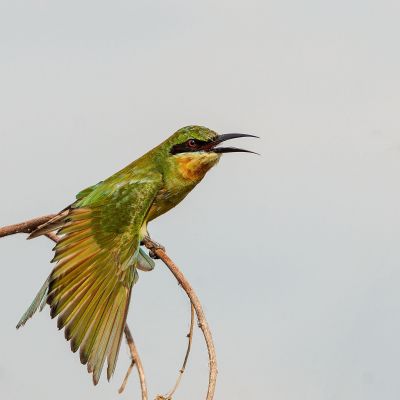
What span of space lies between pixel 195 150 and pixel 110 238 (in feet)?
3.07

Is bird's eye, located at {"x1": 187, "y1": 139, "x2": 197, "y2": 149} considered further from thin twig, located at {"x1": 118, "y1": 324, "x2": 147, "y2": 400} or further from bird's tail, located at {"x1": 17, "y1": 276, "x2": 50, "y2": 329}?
thin twig, located at {"x1": 118, "y1": 324, "x2": 147, "y2": 400}

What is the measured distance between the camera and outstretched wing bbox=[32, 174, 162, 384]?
3867mm

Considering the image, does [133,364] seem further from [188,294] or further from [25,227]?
[25,227]

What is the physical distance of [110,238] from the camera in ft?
15.6

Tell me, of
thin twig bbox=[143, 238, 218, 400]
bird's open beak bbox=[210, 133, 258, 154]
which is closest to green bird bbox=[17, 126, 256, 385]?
bird's open beak bbox=[210, 133, 258, 154]

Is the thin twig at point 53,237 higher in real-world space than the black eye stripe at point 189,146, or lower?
lower

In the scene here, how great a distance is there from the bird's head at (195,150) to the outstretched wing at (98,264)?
18cm

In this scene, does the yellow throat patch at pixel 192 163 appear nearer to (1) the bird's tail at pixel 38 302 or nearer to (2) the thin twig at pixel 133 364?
(1) the bird's tail at pixel 38 302

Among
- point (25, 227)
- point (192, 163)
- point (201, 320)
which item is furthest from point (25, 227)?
point (192, 163)

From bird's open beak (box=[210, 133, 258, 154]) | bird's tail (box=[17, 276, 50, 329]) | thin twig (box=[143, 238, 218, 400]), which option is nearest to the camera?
thin twig (box=[143, 238, 218, 400])

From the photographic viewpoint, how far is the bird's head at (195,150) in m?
5.34

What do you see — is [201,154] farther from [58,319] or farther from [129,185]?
[58,319]

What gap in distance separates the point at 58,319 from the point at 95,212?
102 cm

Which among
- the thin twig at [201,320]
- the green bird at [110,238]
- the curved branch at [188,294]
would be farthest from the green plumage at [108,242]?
the thin twig at [201,320]
